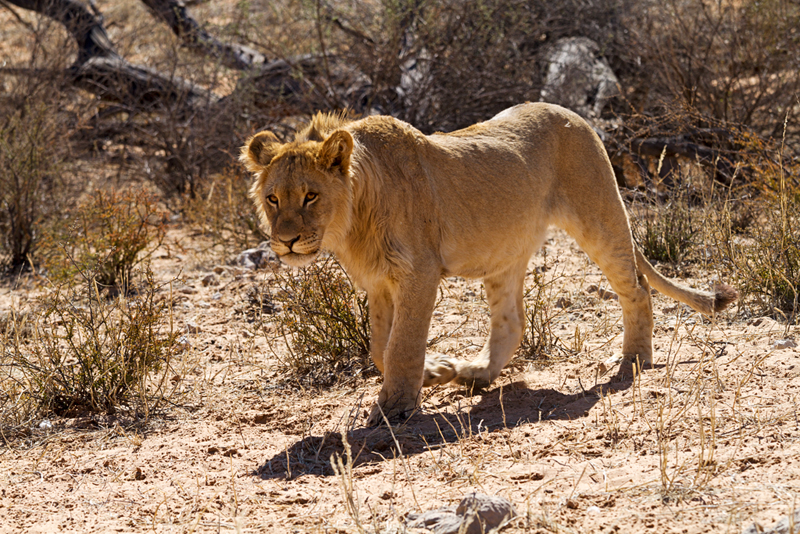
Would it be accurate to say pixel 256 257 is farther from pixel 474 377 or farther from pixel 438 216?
pixel 438 216

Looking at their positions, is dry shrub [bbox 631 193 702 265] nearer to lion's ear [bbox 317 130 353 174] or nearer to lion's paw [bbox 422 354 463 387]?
lion's paw [bbox 422 354 463 387]

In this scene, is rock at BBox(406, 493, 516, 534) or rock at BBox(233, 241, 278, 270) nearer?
rock at BBox(406, 493, 516, 534)

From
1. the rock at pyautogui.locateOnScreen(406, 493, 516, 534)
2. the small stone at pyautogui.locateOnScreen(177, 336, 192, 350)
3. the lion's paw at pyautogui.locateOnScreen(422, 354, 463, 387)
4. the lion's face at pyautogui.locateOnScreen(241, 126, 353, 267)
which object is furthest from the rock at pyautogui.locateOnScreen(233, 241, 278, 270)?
the rock at pyautogui.locateOnScreen(406, 493, 516, 534)

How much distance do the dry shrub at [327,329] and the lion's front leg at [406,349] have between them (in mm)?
1152

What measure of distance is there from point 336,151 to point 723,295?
2.85 meters

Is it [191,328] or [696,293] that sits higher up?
[696,293]

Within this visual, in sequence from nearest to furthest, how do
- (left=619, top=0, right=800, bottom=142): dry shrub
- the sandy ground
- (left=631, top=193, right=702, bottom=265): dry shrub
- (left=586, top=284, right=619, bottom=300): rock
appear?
the sandy ground
(left=586, top=284, right=619, bottom=300): rock
(left=631, top=193, right=702, bottom=265): dry shrub
(left=619, top=0, right=800, bottom=142): dry shrub

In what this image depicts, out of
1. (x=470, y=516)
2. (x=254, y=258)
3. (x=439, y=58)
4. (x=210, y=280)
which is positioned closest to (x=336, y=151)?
(x=470, y=516)

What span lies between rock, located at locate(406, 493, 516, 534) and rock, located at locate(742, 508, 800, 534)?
2.84 feet

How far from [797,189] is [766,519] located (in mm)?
4302

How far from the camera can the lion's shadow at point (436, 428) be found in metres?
4.14

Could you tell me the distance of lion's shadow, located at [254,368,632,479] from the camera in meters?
4.14

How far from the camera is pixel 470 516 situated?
9.86 ft

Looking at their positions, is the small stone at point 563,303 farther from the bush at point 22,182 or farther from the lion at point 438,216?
the bush at point 22,182
